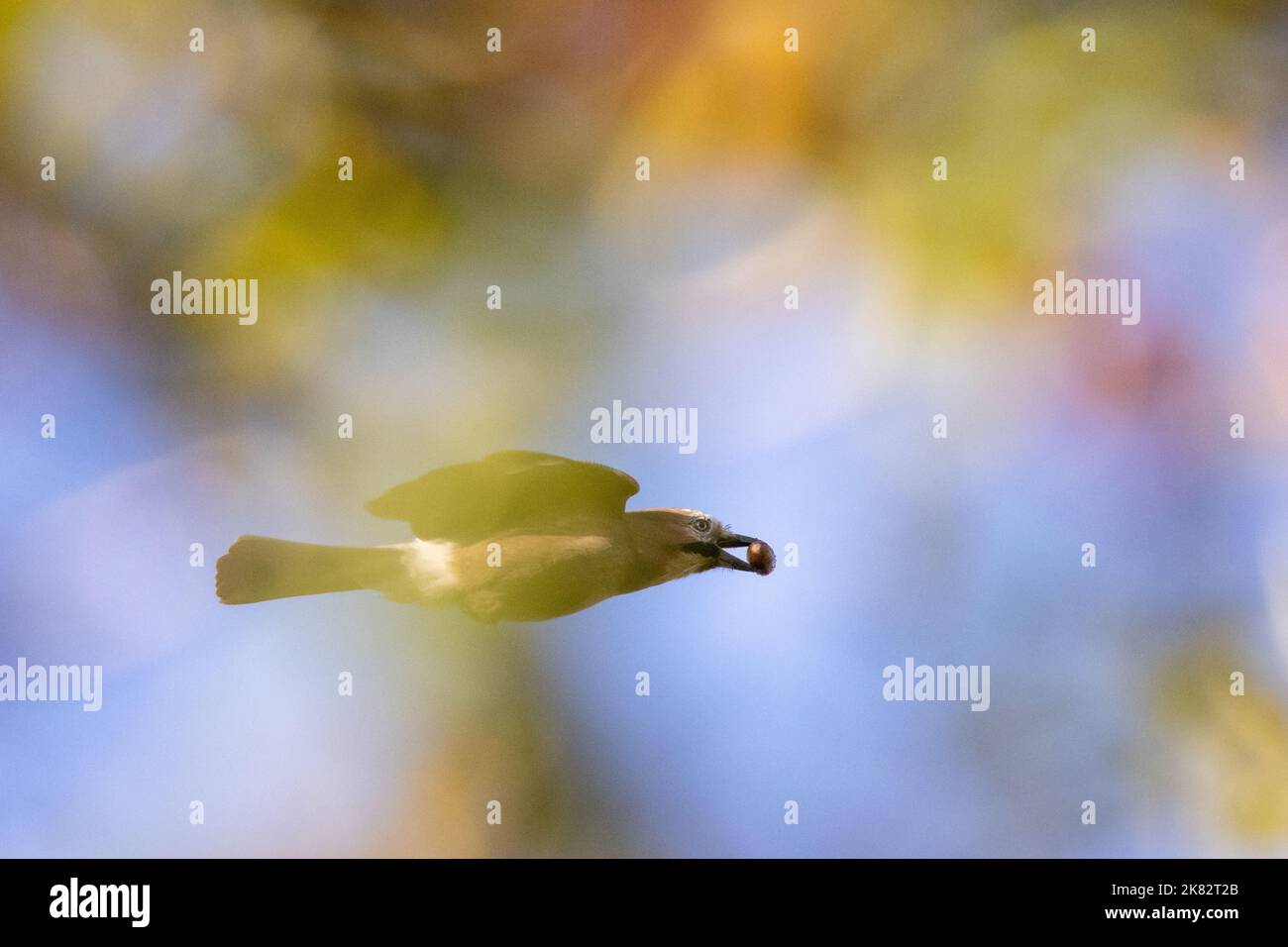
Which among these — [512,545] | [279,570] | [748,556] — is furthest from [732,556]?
[279,570]

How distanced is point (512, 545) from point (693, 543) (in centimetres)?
62

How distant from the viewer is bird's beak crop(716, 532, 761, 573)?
135 inches

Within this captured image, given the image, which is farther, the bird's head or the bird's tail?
the bird's head

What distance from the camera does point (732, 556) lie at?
11.3 ft

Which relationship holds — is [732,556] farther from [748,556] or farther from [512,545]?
[512,545]

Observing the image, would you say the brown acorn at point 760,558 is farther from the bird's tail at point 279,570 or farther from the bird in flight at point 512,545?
the bird's tail at point 279,570

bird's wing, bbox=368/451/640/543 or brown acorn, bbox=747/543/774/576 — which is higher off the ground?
bird's wing, bbox=368/451/640/543

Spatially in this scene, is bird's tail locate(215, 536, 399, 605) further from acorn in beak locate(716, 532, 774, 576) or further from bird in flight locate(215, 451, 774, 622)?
acorn in beak locate(716, 532, 774, 576)

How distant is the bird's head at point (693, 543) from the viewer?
341cm

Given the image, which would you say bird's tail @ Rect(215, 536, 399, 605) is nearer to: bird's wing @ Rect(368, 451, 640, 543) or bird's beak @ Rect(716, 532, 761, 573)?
bird's wing @ Rect(368, 451, 640, 543)

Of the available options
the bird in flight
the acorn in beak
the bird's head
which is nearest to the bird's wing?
the bird in flight

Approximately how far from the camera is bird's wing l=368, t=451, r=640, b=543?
3357 mm
